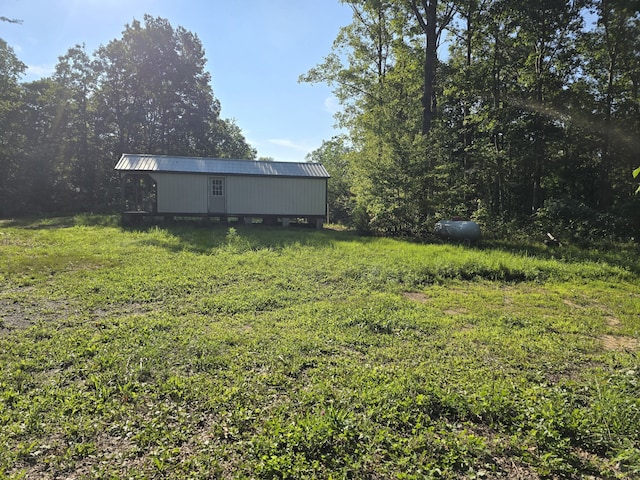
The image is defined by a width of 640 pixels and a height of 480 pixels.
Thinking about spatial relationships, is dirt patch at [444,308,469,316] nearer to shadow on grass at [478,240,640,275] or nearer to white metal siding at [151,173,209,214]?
shadow on grass at [478,240,640,275]

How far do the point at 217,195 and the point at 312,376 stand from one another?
14070 millimetres

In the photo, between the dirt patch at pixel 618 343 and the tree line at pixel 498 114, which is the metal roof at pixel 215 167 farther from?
the dirt patch at pixel 618 343

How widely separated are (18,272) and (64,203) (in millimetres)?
19607

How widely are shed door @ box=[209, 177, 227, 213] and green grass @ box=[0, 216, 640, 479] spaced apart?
9260 millimetres

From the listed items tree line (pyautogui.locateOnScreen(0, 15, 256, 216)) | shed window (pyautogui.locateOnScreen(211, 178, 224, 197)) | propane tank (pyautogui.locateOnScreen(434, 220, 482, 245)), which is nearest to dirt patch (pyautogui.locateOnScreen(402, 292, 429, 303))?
propane tank (pyautogui.locateOnScreen(434, 220, 482, 245))

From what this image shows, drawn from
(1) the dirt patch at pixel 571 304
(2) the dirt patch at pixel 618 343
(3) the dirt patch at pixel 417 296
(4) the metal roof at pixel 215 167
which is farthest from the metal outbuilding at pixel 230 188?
(2) the dirt patch at pixel 618 343

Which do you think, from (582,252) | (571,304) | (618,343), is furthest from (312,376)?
(582,252)

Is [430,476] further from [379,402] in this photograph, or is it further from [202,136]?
[202,136]

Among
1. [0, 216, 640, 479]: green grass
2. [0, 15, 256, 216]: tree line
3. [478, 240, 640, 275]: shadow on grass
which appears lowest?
[0, 216, 640, 479]: green grass

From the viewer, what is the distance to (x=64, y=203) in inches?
910

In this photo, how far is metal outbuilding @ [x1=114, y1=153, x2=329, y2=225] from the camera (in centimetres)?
1574

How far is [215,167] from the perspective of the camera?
16.4 metres

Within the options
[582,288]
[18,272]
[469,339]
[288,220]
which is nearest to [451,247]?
[582,288]

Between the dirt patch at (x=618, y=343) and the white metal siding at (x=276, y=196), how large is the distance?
1305 cm
